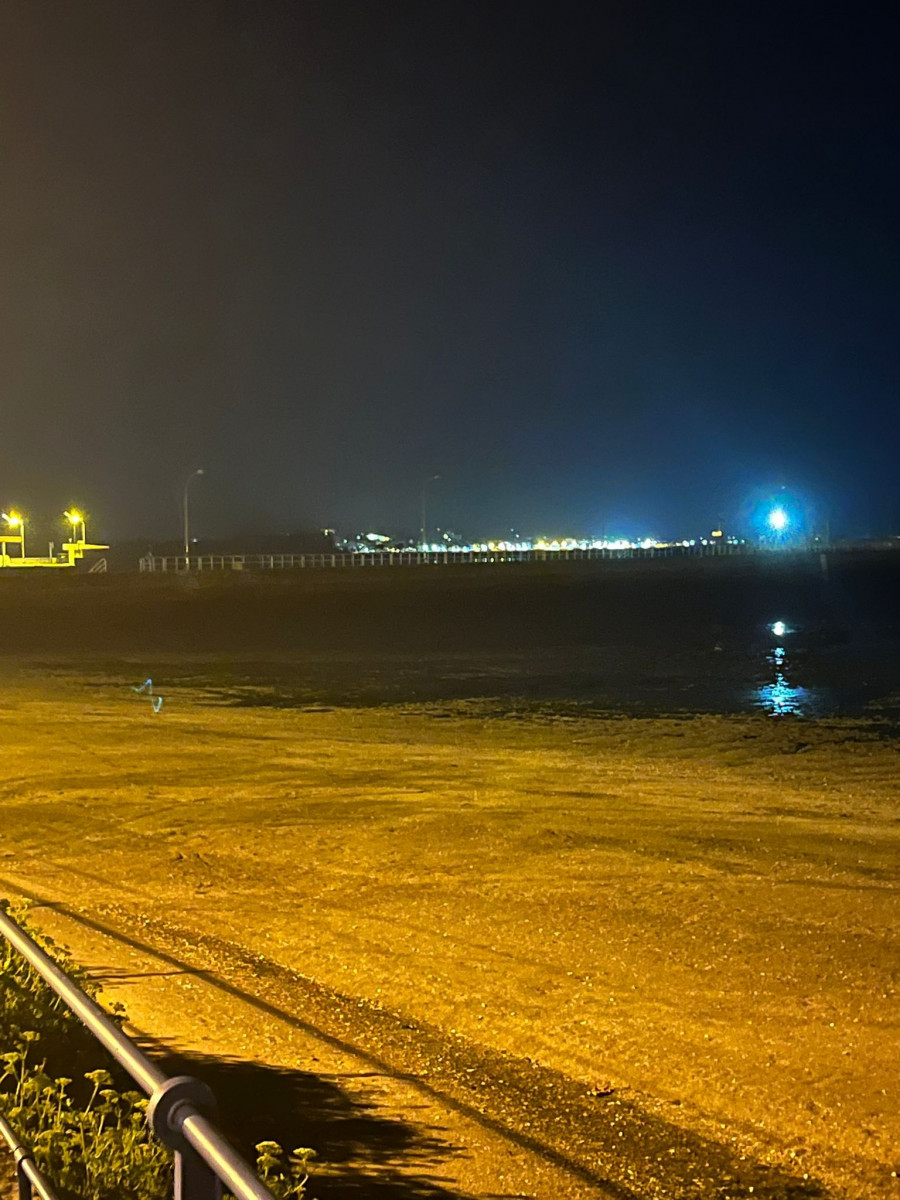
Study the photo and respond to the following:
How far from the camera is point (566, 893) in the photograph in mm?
11648

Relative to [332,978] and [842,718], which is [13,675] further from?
[332,978]

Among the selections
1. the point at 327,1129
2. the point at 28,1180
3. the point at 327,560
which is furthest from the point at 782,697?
the point at 327,560

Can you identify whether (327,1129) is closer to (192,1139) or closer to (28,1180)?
(28,1180)

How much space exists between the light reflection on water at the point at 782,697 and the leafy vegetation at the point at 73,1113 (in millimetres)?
23142

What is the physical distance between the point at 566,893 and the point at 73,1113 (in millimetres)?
7181

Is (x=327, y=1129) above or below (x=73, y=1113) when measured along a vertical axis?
below

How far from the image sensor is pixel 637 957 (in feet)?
31.9

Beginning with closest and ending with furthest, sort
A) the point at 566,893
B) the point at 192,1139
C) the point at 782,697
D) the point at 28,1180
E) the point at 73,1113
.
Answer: the point at 192,1139 → the point at 28,1180 → the point at 73,1113 → the point at 566,893 → the point at 782,697

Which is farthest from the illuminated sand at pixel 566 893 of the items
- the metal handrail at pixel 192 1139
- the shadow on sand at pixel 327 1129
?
the metal handrail at pixel 192 1139

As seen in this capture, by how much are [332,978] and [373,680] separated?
82.7 ft

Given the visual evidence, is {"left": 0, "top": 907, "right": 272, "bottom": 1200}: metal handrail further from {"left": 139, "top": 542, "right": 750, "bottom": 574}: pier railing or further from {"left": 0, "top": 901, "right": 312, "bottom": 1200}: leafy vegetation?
{"left": 139, "top": 542, "right": 750, "bottom": 574}: pier railing

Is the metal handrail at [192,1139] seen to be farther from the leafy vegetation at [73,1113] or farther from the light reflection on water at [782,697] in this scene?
the light reflection on water at [782,697]

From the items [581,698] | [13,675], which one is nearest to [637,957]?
[581,698]

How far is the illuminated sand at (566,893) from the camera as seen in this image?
7.38 meters
